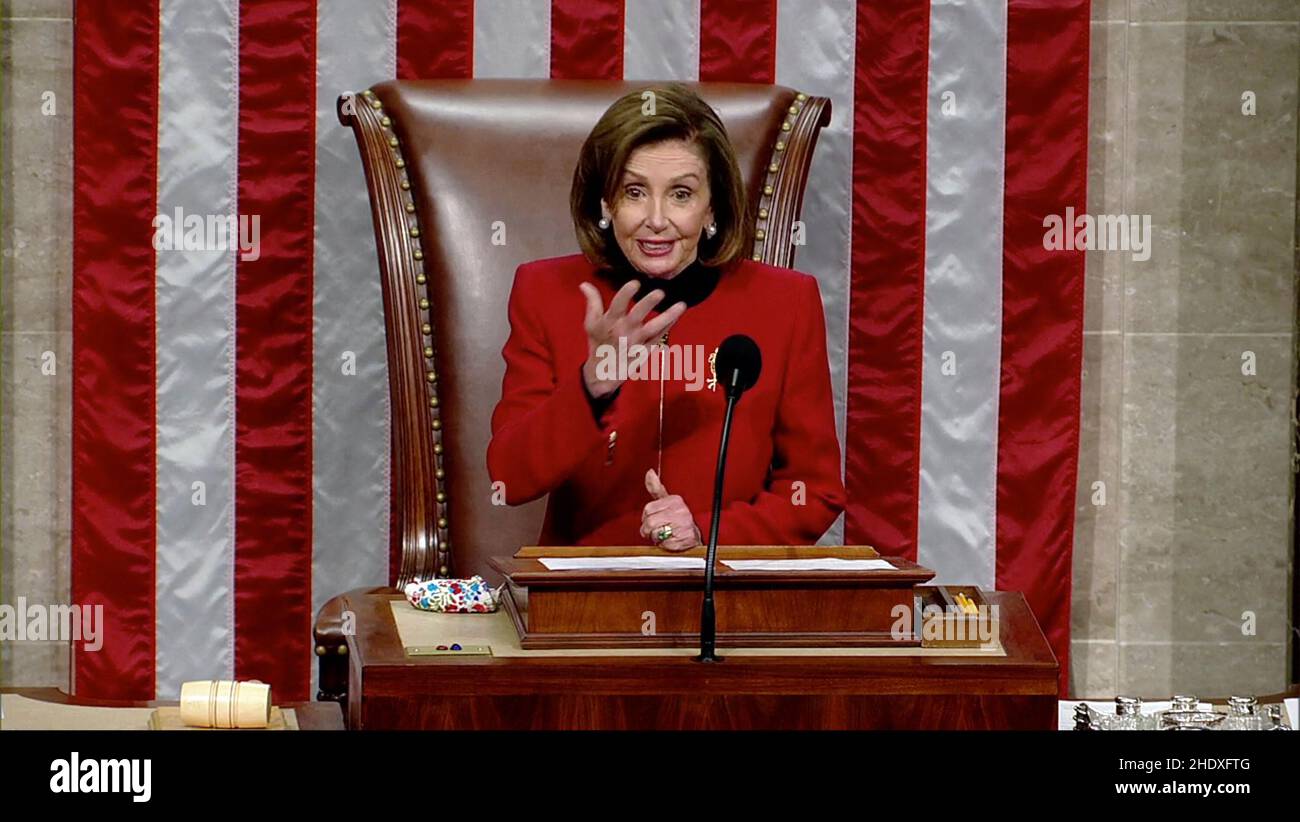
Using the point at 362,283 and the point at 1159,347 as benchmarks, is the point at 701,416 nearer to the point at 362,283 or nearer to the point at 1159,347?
the point at 362,283

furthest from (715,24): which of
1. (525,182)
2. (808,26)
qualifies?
(525,182)

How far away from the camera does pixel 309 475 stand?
12.3ft

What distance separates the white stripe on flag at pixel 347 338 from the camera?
12.0 ft

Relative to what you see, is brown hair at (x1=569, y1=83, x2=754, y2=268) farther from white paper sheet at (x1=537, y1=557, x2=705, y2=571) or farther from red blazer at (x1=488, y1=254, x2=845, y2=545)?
white paper sheet at (x1=537, y1=557, x2=705, y2=571)

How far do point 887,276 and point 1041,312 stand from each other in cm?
35

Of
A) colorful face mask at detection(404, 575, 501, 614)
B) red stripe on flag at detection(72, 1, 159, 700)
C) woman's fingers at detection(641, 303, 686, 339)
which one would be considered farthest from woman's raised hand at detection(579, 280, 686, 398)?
red stripe on flag at detection(72, 1, 159, 700)

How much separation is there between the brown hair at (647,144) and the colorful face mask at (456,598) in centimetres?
91

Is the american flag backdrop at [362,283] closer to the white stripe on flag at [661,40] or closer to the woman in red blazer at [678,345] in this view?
the white stripe on flag at [661,40]

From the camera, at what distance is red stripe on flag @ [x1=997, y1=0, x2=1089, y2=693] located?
12.2 ft

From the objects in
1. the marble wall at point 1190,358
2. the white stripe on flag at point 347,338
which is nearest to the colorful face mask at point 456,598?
the white stripe on flag at point 347,338

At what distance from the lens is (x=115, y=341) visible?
3666mm

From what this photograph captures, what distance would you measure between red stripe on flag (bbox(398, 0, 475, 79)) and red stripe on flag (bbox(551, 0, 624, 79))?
190mm
